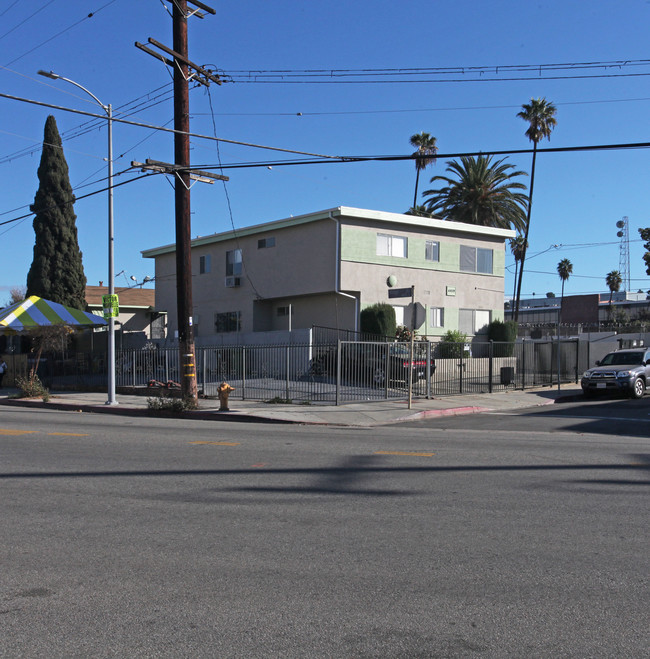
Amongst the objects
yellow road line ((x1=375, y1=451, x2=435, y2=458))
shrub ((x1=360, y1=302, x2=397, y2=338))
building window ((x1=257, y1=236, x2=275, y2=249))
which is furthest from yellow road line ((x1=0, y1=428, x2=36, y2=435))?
building window ((x1=257, y1=236, x2=275, y2=249))

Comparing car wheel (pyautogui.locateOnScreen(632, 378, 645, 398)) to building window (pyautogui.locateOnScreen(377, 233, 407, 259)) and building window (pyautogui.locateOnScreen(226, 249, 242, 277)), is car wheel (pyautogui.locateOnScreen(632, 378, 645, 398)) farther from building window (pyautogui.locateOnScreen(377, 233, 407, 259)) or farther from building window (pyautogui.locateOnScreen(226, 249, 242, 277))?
building window (pyautogui.locateOnScreen(226, 249, 242, 277))

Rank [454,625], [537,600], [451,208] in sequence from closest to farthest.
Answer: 1. [454,625]
2. [537,600]
3. [451,208]

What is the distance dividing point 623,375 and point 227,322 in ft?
64.7

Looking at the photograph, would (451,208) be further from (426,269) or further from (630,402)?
(630,402)

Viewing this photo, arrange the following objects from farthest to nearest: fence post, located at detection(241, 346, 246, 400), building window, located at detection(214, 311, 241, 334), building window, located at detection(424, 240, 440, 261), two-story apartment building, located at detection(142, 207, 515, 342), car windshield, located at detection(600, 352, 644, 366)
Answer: building window, located at detection(214, 311, 241, 334), building window, located at detection(424, 240, 440, 261), two-story apartment building, located at detection(142, 207, 515, 342), car windshield, located at detection(600, 352, 644, 366), fence post, located at detection(241, 346, 246, 400)

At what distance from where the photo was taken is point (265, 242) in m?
33.1

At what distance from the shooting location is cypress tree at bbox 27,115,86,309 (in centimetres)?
3778

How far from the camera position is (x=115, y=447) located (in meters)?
11.6

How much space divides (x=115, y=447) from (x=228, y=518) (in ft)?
18.1

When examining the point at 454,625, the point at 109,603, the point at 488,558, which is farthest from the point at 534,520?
the point at 109,603

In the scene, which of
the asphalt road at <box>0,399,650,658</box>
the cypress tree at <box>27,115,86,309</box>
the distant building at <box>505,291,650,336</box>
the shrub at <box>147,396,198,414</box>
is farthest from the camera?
the cypress tree at <box>27,115,86,309</box>

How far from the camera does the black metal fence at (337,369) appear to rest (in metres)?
21.1

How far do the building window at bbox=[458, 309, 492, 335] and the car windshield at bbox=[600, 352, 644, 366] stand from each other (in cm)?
965

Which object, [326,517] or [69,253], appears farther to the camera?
[69,253]
